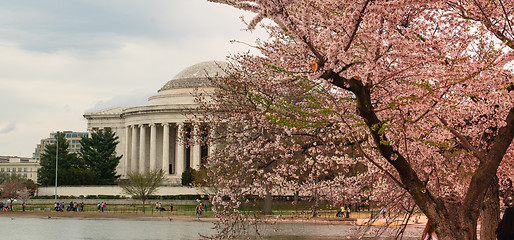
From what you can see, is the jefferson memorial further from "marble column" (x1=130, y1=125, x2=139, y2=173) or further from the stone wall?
the stone wall

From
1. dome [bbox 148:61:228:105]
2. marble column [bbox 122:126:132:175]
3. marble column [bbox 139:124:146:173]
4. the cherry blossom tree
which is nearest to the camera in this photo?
the cherry blossom tree

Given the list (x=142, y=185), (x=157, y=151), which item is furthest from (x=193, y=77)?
(x=142, y=185)

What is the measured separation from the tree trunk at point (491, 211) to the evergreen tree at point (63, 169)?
76.7 metres

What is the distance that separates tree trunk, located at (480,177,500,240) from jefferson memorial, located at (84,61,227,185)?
7654 centimetres

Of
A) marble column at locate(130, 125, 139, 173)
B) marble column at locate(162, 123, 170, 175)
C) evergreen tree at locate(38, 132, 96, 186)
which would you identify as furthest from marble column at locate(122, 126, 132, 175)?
evergreen tree at locate(38, 132, 96, 186)

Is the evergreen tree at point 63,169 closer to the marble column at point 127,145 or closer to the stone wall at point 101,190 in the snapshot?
the stone wall at point 101,190

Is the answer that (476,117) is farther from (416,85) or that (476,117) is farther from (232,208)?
(232,208)

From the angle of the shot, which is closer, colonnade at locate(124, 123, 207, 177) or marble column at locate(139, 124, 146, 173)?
colonnade at locate(124, 123, 207, 177)

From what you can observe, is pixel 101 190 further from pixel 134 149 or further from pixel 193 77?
pixel 193 77

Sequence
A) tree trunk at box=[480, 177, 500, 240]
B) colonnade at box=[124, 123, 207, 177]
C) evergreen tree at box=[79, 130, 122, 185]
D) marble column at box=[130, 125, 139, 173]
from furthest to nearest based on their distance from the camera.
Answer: marble column at box=[130, 125, 139, 173] < colonnade at box=[124, 123, 207, 177] < evergreen tree at box=[79, 130, 122, 185] < tree trunk at box=[480, 177, 500, 240]

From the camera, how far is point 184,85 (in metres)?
96.6

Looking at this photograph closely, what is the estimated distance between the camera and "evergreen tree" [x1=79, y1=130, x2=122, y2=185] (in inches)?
3511

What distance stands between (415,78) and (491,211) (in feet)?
16.5

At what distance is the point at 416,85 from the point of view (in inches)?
417
